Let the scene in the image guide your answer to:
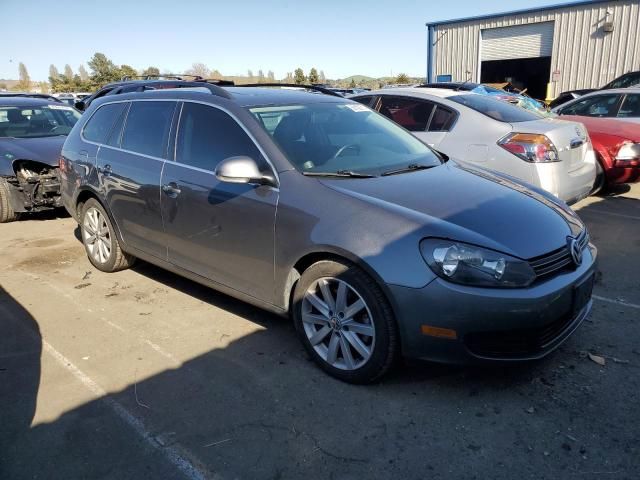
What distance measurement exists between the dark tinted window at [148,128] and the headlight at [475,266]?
95.7 inches

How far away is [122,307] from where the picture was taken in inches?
175

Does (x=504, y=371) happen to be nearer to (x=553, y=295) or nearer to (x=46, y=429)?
(x=553, y=295)

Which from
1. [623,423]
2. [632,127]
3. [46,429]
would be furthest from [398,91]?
[46,429]

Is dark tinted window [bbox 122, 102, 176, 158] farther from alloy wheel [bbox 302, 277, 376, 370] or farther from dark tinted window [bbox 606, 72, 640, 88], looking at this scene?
dark tinted window [bbox 606, 72, 640, 88]

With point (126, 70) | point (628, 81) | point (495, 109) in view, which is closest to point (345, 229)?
point (495, 109)

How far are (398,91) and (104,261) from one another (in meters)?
4.10

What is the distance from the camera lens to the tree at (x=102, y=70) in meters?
54.5

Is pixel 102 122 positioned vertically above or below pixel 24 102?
below

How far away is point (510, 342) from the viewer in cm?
281

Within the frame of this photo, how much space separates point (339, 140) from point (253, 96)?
74 centimetres

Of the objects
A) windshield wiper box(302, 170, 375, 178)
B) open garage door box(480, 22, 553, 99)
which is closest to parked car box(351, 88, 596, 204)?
windshield wiper box(302, 170, 375, 178)

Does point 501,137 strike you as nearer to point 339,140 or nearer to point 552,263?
point 339,140

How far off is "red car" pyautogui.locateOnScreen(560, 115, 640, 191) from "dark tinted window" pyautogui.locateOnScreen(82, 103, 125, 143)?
640 cm

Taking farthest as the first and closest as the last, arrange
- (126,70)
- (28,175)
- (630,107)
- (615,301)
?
(126,70), (630,107), (28,175), (615,301)
